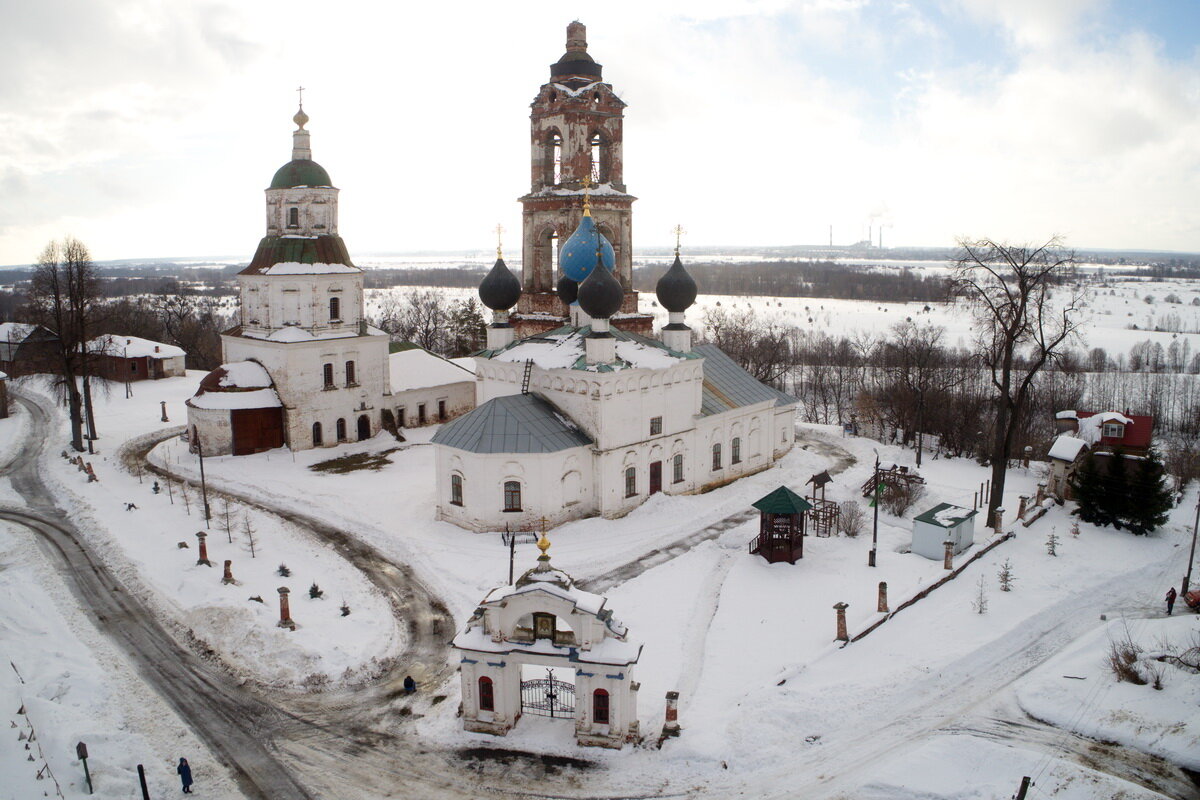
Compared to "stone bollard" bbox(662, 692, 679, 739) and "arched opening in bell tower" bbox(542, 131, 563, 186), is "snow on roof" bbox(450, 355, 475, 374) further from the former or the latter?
"stone bollard" bbox(662, 692, 679, 739)

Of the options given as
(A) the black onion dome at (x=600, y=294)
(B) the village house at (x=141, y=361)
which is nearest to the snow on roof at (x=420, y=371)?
(A) the black onion dome at (x=600, y=294)

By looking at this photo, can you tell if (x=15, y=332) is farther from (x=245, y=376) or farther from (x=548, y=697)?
(x=548, y=697)

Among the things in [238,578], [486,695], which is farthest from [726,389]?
[486,695]

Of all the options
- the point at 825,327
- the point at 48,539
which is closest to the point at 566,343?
the point at 48,539

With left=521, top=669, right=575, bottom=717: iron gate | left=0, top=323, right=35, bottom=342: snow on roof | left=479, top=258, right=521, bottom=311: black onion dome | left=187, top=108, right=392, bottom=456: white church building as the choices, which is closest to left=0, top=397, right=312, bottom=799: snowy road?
left=521, top=669, right=575, bottom=717: iron gate

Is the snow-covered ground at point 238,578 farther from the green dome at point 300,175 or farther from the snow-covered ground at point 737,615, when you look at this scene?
the green dome at point 300,175

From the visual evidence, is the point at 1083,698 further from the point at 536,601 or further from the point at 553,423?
the point at 553,423
